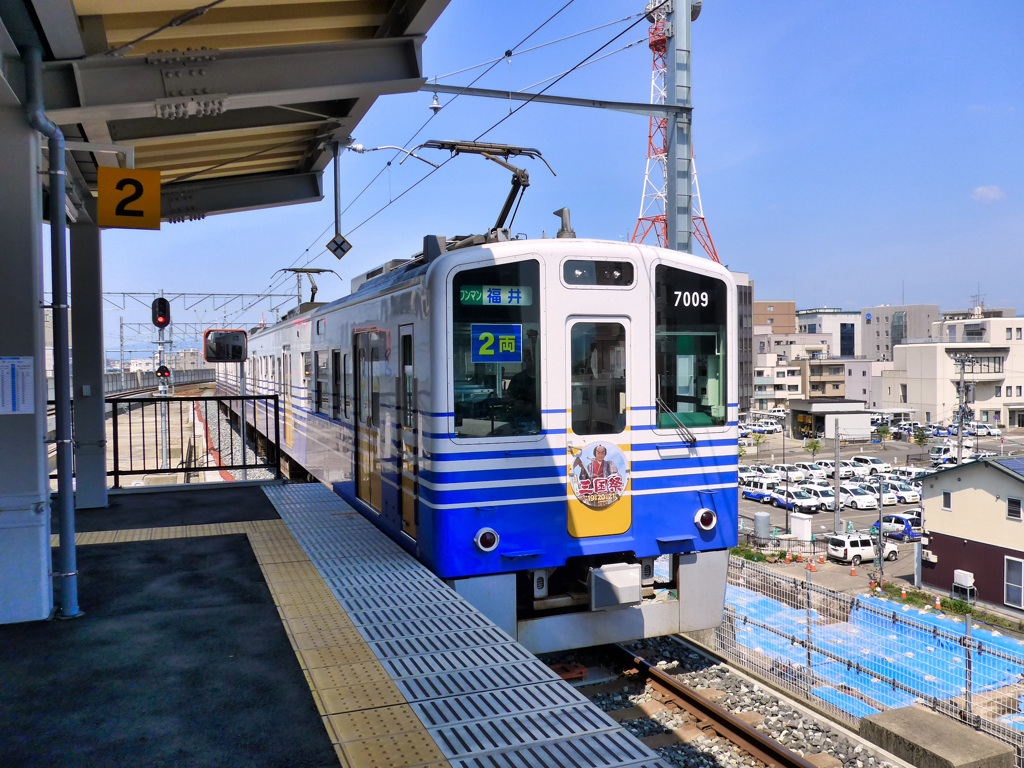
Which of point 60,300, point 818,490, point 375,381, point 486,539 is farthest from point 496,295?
point 818,490

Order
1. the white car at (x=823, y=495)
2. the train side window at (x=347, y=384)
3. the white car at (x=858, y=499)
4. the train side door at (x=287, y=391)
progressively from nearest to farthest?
the train side window at (x=347, y=384) → the train side door at (x=287, y=391) → the white car at (x=858, y=499) → the white car at (x=823, y=495)

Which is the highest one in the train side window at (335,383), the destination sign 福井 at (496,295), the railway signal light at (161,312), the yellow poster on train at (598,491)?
the railway signal light at (161,312)

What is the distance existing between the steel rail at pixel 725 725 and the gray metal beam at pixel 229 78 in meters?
4.87

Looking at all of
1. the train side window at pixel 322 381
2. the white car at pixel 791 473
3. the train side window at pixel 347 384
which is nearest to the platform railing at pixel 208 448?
the train side window at pixel 322 381

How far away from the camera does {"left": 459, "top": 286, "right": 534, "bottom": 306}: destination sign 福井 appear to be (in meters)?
5.10

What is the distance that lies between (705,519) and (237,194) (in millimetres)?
6486

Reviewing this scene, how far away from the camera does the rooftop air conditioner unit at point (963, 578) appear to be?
25.7m

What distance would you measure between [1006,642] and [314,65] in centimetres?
2155

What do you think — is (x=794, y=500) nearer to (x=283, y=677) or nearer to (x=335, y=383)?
(x=335, y=383)

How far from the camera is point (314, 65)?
17.5 ft

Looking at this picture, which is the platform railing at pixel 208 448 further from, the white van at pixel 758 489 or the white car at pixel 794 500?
the white car at pixel 794 500

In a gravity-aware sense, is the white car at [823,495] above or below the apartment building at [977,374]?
below

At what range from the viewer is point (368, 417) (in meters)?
7.11

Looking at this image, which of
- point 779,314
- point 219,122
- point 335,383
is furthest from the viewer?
point 779,314
